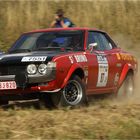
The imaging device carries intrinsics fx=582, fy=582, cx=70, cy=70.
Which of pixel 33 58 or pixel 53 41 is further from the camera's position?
pixel 53 41

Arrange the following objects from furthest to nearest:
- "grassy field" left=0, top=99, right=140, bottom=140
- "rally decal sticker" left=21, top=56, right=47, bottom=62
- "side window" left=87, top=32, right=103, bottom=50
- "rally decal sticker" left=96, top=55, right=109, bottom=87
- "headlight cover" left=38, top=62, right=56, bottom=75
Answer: "side window" left=87, top=32, right=103, bottom=50 → "rally decal sticker" left=96, top=55, right=109, bottom=87 → "rally decal sticker" left=21, top=56, right=47, bottom=62 → "headlight cover" left=38, top=62, right=56, bottom=75 → "grassy field" left=0, top=99, right=140, bottom=140

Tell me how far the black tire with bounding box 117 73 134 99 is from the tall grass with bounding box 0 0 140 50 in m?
10.7

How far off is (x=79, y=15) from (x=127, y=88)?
1279cm

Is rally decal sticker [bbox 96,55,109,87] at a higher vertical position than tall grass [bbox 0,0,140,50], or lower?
lower

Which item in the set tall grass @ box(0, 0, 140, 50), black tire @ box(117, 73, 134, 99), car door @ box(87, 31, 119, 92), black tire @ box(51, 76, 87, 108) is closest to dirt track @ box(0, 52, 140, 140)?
black tire @ box(51, 76, 87, 108)

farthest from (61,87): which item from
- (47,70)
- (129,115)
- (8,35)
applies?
(8,35)

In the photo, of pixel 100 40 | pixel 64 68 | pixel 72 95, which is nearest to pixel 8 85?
pixel 64 68

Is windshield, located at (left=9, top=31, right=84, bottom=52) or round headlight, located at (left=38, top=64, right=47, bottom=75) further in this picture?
windshield, located at (left=9, top=31, right=84, bottom=52)

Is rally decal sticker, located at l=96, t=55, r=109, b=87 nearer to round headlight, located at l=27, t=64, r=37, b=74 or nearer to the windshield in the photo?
the windshield

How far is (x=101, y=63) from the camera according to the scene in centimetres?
1129

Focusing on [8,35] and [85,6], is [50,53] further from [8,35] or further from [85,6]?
[85,6]

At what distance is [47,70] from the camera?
9742 millimetres

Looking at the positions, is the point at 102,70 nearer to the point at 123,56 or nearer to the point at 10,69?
the point at 123,56

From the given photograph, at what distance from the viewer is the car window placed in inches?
460
